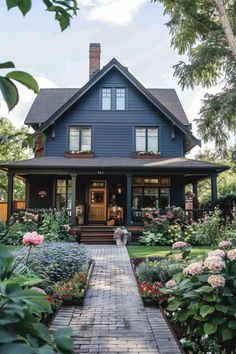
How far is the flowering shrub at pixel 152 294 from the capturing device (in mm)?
6379

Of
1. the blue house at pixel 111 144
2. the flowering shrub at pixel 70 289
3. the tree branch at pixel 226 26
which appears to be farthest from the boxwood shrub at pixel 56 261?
the tree branch at pixel 226 26

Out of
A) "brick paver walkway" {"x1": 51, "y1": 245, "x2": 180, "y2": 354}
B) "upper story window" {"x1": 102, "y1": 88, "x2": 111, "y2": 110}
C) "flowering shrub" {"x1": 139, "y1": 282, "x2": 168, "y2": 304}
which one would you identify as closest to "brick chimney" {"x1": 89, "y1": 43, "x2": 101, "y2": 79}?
"upper story window" {"x1": 102, "y1": 88, "x2": 111, "y2": 110}

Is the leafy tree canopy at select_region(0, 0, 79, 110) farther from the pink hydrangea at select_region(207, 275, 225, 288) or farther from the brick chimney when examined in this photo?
the brick chimney

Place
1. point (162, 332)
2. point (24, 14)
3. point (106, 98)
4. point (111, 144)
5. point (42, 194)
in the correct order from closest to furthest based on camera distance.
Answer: point (24, 14)
point (162, 332)
point (42, 194)
point (111, 144)
point (106, 98)

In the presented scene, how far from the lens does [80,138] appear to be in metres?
18.9

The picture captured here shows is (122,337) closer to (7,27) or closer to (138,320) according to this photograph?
(138,320)

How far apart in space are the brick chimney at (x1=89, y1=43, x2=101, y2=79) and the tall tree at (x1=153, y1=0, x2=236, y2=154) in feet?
22.4

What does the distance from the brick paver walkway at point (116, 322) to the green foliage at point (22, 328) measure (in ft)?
11.5

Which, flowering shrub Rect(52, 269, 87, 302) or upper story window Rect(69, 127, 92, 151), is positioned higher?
upper story window Rect(69, 127, 92, 151)

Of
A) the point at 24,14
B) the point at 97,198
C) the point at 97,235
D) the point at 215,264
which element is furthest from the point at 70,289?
the point at 97,198

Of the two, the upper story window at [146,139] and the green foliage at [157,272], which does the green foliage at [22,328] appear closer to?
the green foliage at [157,272]

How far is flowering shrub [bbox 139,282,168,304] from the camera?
638 centimetres

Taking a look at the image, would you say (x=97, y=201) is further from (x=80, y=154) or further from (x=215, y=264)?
(x=215, y=264)

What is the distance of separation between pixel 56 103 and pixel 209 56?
10.2 metres
